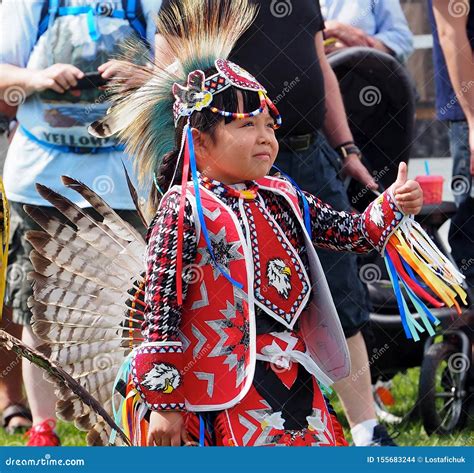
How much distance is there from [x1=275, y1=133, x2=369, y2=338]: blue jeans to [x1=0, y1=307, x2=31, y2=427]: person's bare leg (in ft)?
4.08

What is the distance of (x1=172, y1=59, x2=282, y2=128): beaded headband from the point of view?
3.09 metres

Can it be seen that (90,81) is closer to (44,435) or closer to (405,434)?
(44,435)

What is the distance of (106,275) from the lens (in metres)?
3.43

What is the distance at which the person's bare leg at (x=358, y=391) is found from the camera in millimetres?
4293

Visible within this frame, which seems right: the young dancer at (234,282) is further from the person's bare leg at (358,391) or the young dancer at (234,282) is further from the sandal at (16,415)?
the sandal at (16,415)

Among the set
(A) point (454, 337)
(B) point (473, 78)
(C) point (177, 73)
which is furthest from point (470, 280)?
(C) point (177, 73)

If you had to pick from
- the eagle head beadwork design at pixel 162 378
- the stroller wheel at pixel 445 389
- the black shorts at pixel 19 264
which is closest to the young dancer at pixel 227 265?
the eagle head beadwork design at pixel 162 378

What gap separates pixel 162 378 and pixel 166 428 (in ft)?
0.40

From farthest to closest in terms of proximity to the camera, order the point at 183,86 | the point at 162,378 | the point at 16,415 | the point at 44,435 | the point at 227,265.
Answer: the point at 16,415 < the point at 44,435 < the point at 183,86 < the point at 227,265 < the point at 162,378

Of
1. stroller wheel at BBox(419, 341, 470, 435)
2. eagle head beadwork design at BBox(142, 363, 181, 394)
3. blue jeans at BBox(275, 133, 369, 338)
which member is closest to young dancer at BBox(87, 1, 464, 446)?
eagle head beadwork design at BBox(142, 363, 181, 394)

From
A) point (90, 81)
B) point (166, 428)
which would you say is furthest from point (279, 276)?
point (90, 81)

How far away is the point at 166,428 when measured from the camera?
9.63ft

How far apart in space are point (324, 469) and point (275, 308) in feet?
1.37

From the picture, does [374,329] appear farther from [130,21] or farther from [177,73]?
[177,73]
